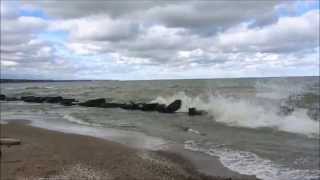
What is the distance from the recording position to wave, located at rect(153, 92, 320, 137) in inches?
667

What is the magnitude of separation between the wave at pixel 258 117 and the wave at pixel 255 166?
543 centimetres

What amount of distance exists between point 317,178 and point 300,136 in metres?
6.47

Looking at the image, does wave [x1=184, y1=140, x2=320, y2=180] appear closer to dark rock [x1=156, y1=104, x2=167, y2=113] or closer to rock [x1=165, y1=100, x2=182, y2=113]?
rock [x1=165, y1=100, x2=182, y2=113]

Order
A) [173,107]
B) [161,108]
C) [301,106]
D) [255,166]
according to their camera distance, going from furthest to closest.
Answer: [173,107] → [161,108] → [301,106] → [255,166]

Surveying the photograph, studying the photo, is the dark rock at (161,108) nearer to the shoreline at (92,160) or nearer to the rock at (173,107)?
the rock at (173,107)

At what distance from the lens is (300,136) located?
14.6 m

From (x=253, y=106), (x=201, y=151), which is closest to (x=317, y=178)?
(x=201, y=151)

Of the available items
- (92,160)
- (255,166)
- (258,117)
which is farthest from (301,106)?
(92,160)

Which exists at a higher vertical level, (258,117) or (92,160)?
(258,117)

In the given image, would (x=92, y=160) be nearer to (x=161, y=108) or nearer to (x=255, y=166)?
(x=255, y=166)

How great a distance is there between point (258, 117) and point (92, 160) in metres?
13.2

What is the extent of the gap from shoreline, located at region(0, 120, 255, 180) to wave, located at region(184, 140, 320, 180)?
567 millimetres

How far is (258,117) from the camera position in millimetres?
20703

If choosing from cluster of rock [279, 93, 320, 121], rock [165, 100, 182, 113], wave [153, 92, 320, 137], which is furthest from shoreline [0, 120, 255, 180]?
rock [165, 100, 182, 113]
